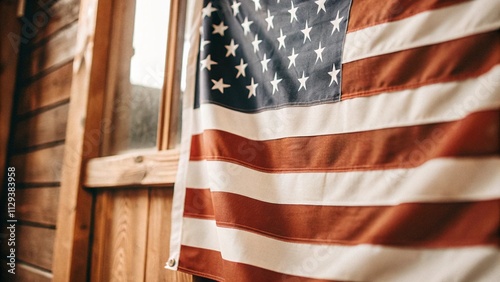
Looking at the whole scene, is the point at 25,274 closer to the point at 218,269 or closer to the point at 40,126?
the point at 40,126

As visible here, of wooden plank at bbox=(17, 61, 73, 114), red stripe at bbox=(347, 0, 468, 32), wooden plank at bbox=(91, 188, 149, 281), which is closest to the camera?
red stripe at bbox=(347, 0, 468, 32)

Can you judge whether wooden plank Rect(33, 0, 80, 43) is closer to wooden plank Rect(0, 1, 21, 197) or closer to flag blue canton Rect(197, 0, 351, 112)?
wooden plank Rect(0, 1, 21, 197)

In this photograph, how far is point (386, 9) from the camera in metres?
0.86

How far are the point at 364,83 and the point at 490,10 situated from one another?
0.28 meters

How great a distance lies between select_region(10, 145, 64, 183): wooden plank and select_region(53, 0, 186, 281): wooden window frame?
0.22 m

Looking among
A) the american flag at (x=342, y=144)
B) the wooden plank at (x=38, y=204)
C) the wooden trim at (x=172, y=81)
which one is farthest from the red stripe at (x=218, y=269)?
the wooden plank at (x=38, y=204)

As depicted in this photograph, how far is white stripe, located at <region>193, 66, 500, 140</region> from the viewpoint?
28.5 inches

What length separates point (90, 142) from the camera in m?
1.74

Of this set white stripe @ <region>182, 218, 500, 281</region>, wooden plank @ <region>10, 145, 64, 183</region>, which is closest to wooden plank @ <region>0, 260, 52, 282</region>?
wooden plank @ <region>10, 145, 64, 183</region>

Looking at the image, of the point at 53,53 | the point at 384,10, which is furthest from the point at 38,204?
the point at 384,10

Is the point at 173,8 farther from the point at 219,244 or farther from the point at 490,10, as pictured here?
the point at 490,10

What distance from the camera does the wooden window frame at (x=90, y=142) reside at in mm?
1451

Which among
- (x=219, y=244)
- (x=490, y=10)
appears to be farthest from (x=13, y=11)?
(x=490, y=10)

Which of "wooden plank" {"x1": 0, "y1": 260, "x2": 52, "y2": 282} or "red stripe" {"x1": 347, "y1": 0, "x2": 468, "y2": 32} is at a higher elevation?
"red stripe" {"x1": 347, "y1": 0, "x2": 468, "y2": 32}
